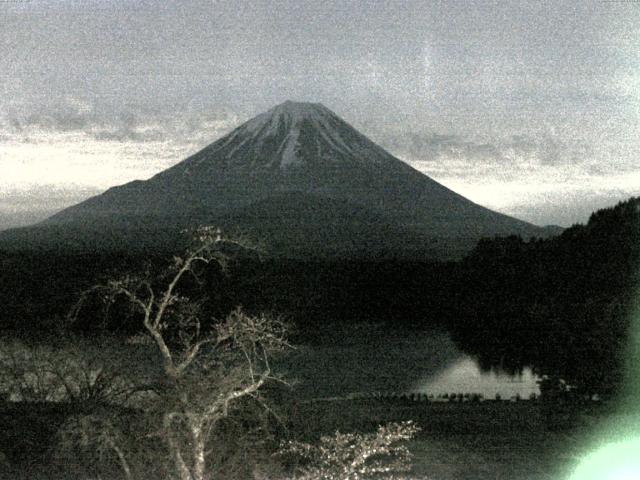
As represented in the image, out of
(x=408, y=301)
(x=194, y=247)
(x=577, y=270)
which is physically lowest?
(x=408, y=301)

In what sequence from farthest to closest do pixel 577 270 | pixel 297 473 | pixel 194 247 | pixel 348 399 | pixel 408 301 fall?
1. pixel 408 301
2. pixel 577 270
3. pixel 348 399
4. pixel 297 473
5. pixel 194 247

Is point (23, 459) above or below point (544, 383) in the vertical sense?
above

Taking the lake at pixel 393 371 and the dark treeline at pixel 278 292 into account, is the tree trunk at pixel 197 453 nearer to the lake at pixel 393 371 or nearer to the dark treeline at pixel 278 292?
the lake at pixel 393 371

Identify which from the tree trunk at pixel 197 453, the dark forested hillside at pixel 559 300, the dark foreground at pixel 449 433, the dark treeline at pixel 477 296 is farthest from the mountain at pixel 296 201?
the tree trunk at pixel 197 453

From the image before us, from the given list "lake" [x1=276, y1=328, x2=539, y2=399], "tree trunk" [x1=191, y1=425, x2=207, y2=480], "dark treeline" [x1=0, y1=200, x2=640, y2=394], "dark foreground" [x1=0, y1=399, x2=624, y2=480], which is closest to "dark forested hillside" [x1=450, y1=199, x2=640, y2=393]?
"dark treeline" [x1=0, y1=200, x2=640, y2=394]

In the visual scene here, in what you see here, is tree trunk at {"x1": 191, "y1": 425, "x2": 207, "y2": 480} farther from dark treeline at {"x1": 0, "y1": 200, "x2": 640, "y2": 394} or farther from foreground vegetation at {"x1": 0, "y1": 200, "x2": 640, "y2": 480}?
dark treeline at {"x1": 0, "y1": 200, "x2": 640, "y2": 394}

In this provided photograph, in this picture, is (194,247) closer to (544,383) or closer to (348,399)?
(348,399)

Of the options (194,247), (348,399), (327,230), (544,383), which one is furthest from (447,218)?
(194,247)

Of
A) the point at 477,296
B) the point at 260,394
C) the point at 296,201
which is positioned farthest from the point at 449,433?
the point at 296,201
